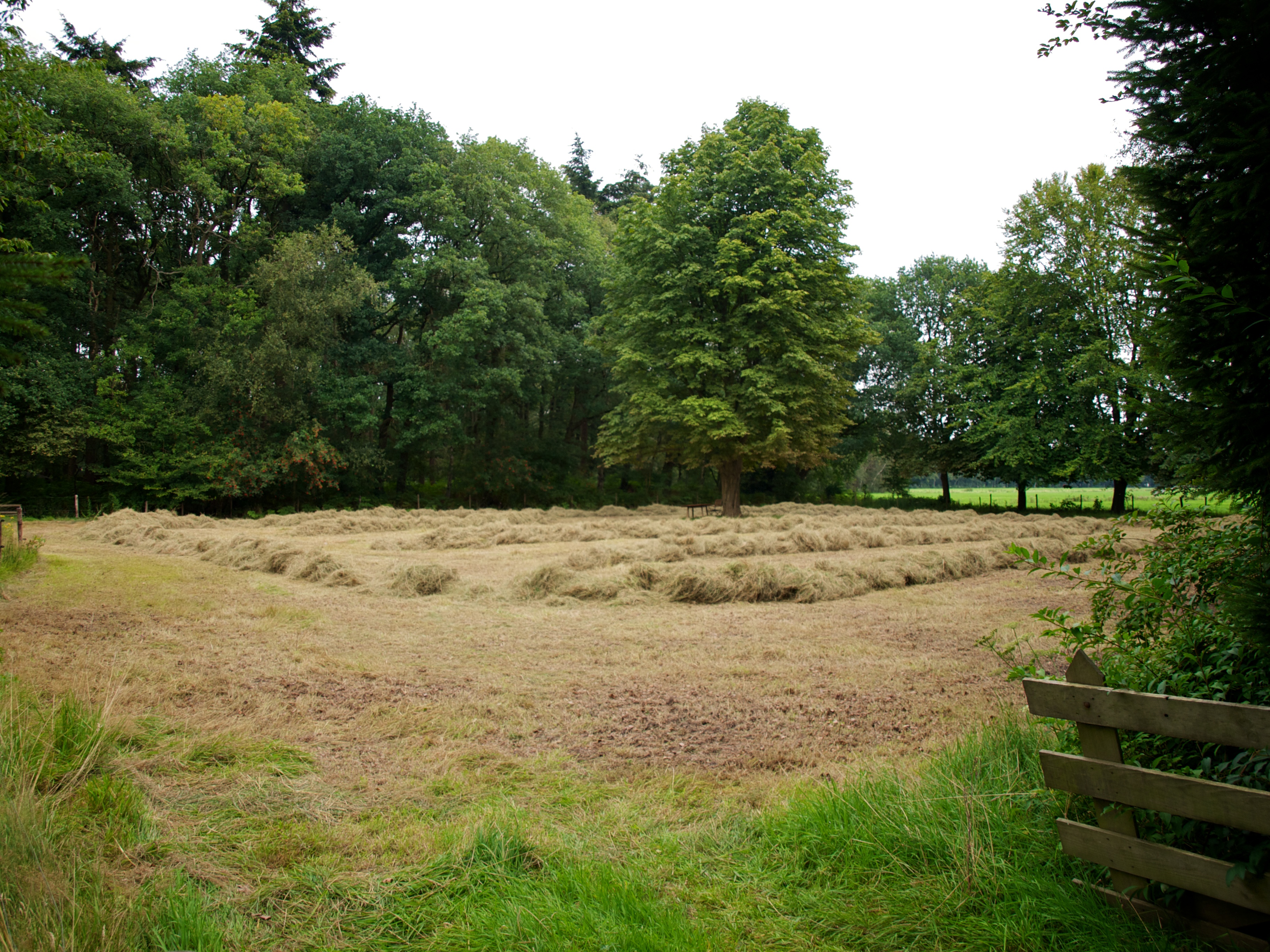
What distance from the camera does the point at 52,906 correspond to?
222 centimetres

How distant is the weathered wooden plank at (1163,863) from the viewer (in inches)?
77.6

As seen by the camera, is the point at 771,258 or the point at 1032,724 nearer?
the point at 1032,724

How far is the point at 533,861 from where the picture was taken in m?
2.87

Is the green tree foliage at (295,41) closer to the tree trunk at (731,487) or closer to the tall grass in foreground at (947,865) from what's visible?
the tree trunk at (731,487)

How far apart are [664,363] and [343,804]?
65.3 ft

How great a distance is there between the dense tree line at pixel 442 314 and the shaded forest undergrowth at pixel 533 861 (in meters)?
17.5

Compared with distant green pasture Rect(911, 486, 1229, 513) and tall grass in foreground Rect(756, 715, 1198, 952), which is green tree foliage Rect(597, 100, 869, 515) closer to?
distant green pasture Rect(911, 486, 1229, 513)

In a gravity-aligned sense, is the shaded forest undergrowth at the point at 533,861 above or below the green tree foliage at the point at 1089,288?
below

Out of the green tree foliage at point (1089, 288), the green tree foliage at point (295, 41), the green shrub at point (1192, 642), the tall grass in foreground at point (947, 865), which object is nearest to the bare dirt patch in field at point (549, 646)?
the tall grass in foreground at point (947, 865)

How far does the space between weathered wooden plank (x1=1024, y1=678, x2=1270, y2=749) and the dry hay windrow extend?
22.3 feet

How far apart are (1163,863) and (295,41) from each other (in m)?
41.5

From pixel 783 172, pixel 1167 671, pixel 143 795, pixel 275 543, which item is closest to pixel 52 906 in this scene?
pixel 143 795

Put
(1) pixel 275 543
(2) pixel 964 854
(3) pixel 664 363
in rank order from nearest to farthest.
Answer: (2) pixel 964 854, (1) pixel 275 543, (3) pixel 664 363

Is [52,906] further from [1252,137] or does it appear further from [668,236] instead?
[668,236]
